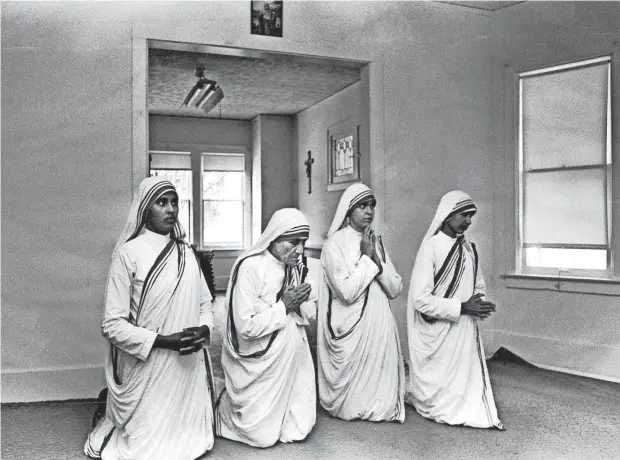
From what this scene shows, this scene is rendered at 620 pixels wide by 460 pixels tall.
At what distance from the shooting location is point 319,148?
1127 centimetres

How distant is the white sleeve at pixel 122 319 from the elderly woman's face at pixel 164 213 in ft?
0.89

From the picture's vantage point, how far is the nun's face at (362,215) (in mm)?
4797

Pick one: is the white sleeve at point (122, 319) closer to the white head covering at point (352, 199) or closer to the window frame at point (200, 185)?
the white head covering at point (352, 199)

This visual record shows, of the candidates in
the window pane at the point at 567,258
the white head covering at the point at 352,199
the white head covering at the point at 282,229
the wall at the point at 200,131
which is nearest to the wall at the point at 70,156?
the window pane at the point at 567,258

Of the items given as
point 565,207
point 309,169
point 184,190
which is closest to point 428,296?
point 565,207

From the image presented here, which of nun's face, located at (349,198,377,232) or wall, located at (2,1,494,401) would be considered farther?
wall, located at (2,1,494,401)

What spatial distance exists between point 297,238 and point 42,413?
249cm

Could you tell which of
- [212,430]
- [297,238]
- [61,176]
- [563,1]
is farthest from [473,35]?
[212,430]

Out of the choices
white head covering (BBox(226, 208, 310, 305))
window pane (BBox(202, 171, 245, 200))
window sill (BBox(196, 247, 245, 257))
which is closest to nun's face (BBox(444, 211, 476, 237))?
white head covering (BBox(226, 208, 310, 305))

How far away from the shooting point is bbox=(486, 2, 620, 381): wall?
6.12 meters

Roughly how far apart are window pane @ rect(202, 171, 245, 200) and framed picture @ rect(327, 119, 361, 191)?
3.09 m

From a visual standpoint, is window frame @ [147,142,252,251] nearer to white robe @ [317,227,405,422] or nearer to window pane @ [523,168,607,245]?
window pane @ [523,168,607,245]

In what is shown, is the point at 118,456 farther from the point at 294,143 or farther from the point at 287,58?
the point at 294,143

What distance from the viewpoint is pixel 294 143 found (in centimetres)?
1259
